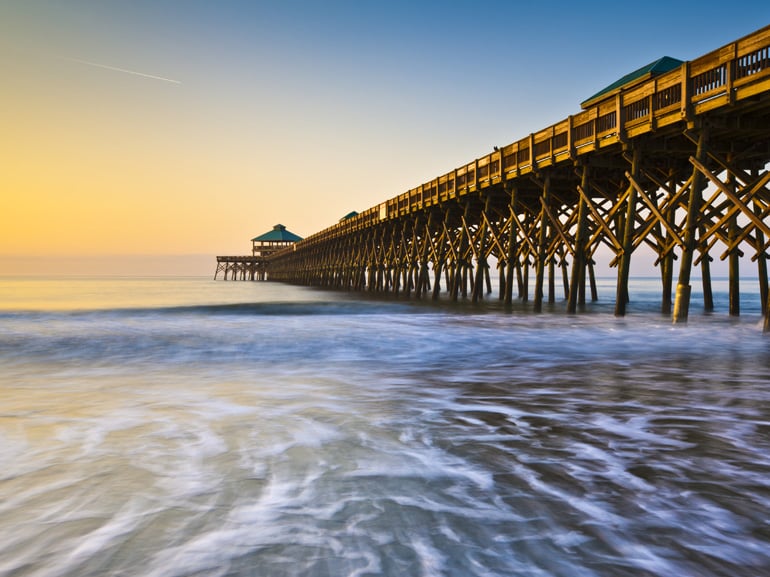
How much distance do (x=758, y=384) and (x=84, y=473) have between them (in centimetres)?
734

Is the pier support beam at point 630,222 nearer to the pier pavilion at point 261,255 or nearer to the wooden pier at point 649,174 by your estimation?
the wooden pier at point 649,174

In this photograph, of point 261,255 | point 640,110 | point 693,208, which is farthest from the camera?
point 261,255

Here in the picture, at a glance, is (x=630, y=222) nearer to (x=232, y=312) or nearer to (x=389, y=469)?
(x=389, y=469)

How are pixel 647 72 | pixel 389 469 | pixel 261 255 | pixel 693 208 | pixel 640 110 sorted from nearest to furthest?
pixel 389 469 → pixel 693 208 → pixel 640 110 → pixel 647 72 → pixel 261 255

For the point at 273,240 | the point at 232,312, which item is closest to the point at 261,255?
the point at 273,240

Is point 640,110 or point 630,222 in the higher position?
point 640,110

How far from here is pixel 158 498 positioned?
3.53 m

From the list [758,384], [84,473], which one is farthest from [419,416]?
[758,384]

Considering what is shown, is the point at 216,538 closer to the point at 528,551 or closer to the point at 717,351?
the point at 528,551

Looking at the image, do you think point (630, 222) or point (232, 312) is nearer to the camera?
point (630, 222)

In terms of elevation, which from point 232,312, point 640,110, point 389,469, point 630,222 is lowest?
point 389,469

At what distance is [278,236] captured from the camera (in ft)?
328

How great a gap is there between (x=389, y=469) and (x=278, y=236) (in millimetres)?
98215

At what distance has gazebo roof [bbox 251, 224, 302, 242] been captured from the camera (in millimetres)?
99250
